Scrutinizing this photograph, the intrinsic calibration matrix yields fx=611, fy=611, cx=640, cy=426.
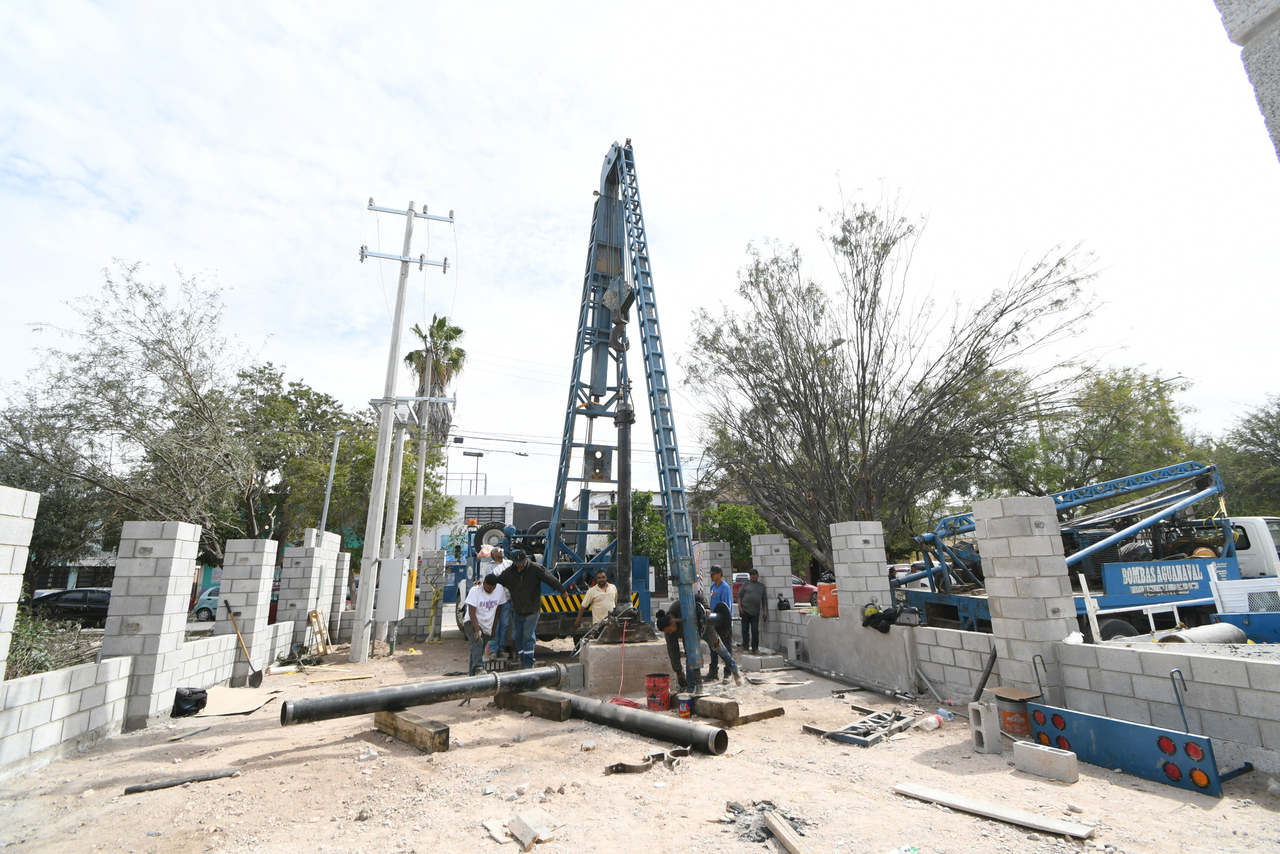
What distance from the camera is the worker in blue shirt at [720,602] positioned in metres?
9.65

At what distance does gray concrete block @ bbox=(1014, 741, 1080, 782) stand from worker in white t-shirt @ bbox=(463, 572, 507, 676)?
6706 millimetres

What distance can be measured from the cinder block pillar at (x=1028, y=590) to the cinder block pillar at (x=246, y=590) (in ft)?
34.4

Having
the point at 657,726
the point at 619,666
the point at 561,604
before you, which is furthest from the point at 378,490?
the point at 657,726

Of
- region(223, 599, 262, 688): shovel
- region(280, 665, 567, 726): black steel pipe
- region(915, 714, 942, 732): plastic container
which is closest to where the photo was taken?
region(280, 665, 567, 726): black steel pipe

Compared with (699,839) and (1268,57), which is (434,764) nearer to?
(699,839)

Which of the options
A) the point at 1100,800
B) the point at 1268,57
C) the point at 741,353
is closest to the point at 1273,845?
the point at 1100,800

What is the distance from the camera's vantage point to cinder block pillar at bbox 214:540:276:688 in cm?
959

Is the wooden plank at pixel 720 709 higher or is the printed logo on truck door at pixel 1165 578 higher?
the printed logo on truck door at pixel 1165 578

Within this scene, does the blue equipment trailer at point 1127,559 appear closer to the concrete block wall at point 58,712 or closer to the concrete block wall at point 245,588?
the concrete block wall at point 58,712

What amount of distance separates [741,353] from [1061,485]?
1106cm

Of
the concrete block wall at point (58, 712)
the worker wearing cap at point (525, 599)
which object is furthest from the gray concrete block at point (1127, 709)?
the concrete block wall at point (58, 712)

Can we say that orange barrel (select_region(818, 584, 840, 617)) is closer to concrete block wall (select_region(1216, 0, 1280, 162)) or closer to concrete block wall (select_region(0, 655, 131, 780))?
concrete block wall (select_region(0, 655, 131, 780))

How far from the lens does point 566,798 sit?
4738 millimetres


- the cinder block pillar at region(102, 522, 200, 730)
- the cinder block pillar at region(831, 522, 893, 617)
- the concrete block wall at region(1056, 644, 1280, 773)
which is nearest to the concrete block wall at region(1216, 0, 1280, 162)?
the concrete block wall at region(1056, 644, 1280, 773)
